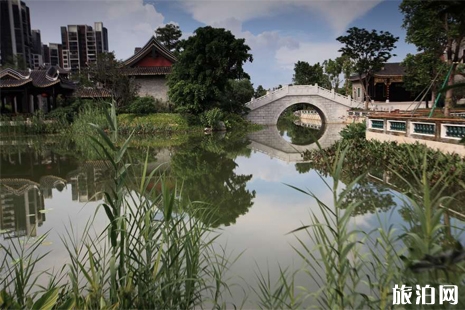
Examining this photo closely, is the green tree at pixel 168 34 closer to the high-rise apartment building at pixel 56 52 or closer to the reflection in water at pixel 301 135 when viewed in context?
the reflection in water at pixel 301 135

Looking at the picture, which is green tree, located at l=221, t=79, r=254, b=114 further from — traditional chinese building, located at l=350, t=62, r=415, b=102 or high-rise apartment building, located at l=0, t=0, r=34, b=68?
high-rise apartment building, located at l=0, t=0, r=34, b=68

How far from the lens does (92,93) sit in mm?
23578

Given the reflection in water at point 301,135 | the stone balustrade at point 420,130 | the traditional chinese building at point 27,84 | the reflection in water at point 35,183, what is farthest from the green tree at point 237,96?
the reflection in water at point 35,183

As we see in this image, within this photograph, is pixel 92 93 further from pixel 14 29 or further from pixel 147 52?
pixel 14 29

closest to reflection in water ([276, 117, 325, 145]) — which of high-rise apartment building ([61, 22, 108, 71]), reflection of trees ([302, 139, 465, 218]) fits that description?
A: reflection of trees ([302, 139, 465, 218])

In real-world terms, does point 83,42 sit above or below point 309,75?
above

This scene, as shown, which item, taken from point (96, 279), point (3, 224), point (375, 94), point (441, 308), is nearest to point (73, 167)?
point (3, 224)

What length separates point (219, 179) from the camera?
7.80 metres

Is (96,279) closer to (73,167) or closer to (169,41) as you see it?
(73,167)

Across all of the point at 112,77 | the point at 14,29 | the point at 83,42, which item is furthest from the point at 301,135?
the point at 83,42

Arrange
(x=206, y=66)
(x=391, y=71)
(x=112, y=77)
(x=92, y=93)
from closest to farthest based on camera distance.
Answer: (x=206, y=66), (x=112, y=77), (x=92, y=93), (x=391, y=71)

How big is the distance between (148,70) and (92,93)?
152 inches

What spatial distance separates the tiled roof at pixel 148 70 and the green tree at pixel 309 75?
19013mm

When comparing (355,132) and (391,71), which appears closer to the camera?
(355,132)
